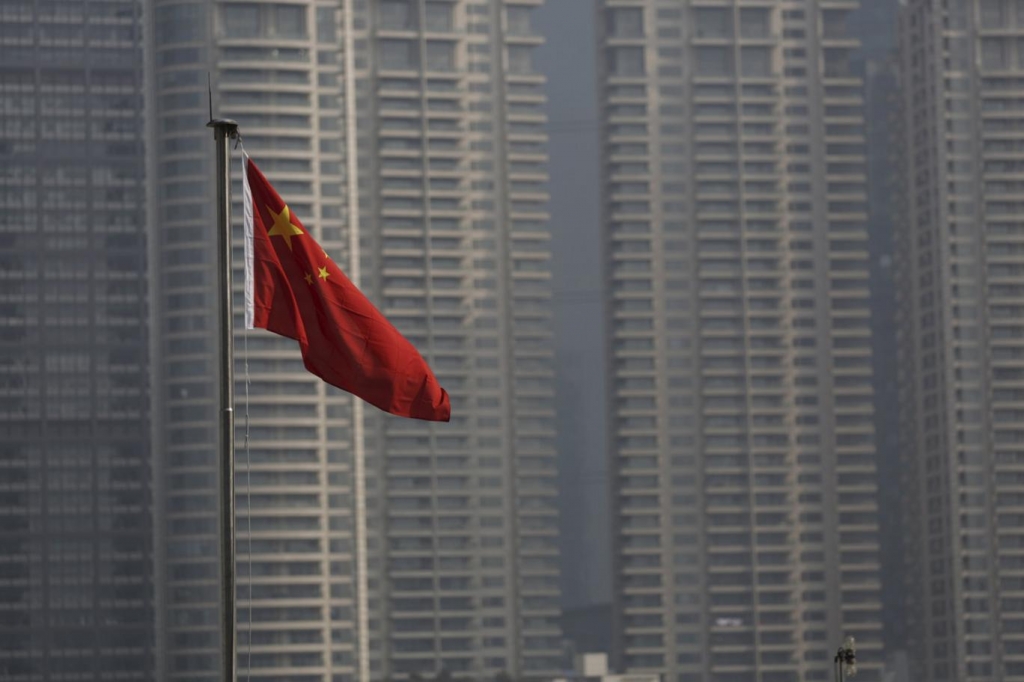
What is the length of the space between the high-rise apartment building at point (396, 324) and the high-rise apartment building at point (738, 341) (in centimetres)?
229

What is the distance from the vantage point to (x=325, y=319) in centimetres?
821

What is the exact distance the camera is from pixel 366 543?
40844 mm

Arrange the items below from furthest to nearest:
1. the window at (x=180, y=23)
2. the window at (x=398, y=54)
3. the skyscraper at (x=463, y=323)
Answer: the window at (x=398, y=54)
the window at (x=180, y=23)
the skyscraper at (x=463, y=323)

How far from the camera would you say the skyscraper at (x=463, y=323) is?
40.7 m

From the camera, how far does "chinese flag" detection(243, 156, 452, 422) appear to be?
808cm

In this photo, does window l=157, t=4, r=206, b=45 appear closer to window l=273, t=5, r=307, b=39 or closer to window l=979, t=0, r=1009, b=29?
window l=273, t=5, r=307, b=39

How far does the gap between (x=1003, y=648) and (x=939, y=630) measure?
67.2 inches

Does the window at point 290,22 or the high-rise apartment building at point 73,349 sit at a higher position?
the window at point 290,22

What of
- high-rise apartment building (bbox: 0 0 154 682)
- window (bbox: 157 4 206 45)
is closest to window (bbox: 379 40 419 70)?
window (bbox: 157 4 206 45)

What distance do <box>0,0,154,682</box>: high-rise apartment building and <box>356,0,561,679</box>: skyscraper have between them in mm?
6017

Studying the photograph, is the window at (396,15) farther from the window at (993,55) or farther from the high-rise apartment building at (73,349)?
the window at (993,55)

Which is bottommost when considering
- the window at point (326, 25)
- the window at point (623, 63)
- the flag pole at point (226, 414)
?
the flag pole at point (226, 414)

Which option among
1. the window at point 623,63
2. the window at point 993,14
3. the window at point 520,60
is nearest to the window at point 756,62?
the window at point 623,63

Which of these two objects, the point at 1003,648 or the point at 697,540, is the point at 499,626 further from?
the point at 1003,648
